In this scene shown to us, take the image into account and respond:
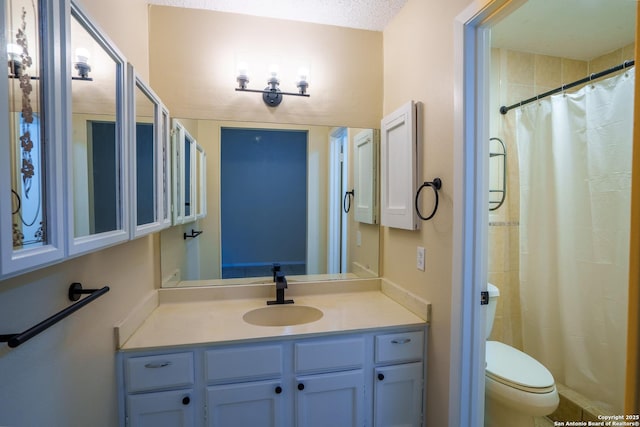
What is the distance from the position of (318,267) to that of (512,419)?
4.40ft

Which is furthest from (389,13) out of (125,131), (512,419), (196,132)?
(512,419)

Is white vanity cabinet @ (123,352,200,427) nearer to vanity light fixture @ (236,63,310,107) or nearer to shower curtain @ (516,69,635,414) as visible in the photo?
vanity light fixture @ (236,63,310,107)

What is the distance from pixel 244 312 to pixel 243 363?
352mm

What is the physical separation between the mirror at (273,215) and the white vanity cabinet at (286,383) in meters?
0.60

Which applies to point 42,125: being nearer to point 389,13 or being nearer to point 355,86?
point 355,86

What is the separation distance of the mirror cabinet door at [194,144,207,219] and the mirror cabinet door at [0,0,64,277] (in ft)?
3.82

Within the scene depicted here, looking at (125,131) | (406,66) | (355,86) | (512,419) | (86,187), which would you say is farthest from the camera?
(355,86)

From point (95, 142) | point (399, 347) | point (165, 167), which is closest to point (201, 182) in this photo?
point (165, 167)

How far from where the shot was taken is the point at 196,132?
1812 millimetres

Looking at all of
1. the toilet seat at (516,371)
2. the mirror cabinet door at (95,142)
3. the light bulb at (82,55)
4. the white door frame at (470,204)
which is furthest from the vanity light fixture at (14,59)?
the toilet seat at (516,371)

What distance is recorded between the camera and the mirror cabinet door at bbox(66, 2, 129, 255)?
0.77 metres

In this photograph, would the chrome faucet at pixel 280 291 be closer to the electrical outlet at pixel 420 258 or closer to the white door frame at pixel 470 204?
the electrical outlet at pixel 420 258

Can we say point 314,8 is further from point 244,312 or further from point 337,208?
point 244,312

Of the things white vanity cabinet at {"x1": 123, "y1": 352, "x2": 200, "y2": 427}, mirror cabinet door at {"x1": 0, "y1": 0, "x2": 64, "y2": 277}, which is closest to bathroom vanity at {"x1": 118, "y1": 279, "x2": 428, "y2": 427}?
white vanity cabinet at {"x1": 123, "y1": 352, "x2": 200, "y2": 427}
